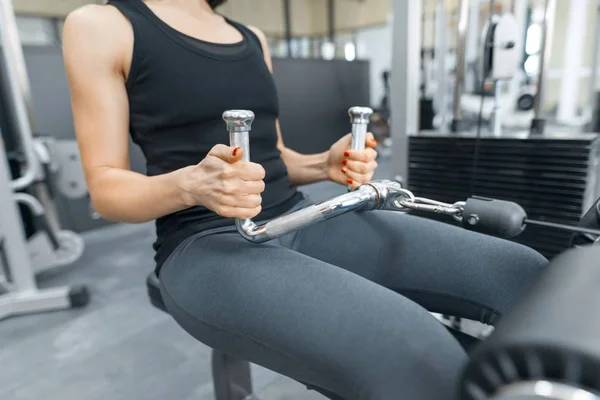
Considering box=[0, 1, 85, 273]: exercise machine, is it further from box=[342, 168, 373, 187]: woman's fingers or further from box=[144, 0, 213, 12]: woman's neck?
box=[342, 168, 373, 187]: woman's fingers

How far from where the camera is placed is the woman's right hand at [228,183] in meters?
0.47

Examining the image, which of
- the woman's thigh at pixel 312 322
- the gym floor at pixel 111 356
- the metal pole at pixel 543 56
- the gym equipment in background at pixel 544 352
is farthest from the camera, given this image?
the metal pole at pixel 543 56

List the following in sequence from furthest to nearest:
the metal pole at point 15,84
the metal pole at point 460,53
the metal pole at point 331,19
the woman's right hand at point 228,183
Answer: the metal pole at point 331,19
the metal pole at point 15,84
the metal pole at point 460,53
the woman's right hand at point 228,183

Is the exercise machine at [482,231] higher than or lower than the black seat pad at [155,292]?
higher

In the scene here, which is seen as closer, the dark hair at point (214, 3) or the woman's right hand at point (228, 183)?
the woman's right hand at point (228, 183)

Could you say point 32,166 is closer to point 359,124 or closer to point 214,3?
point 214,3

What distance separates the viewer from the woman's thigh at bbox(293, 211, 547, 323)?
1.87 feet

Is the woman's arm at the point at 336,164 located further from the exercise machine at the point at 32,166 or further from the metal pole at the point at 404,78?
the exercise machine at the point at 32,166

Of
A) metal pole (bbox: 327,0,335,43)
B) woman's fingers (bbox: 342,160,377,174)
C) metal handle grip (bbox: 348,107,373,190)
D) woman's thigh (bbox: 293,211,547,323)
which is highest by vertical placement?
metal pole (bbox: 327,0,335,43)

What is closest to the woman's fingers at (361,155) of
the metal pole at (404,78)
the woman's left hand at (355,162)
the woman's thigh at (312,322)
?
the woman's left hand at (355,162)

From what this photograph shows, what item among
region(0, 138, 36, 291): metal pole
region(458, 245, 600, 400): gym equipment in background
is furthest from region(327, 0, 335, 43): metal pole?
region(458, 245, 600, 400): gym equipment in background

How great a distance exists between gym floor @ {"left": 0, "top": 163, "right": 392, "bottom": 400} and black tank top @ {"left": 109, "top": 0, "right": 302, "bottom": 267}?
0.56 m

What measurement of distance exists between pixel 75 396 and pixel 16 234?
2.43 ft

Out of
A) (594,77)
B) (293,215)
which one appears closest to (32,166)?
(293,215)
